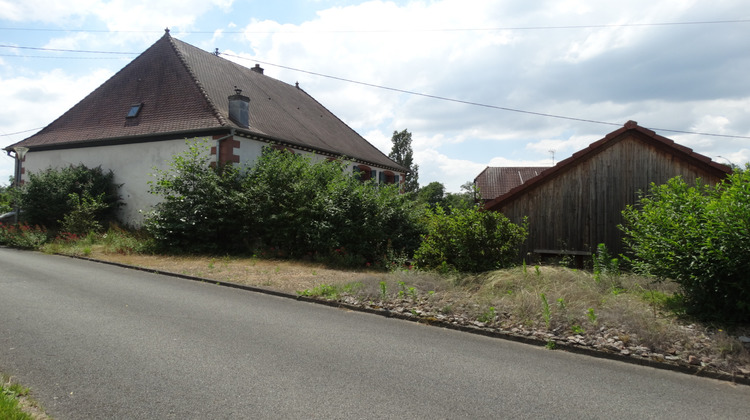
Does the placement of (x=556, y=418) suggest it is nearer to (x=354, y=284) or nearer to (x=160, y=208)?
(x=354, y=284)

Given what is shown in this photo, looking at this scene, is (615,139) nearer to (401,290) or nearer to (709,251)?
(709,251)

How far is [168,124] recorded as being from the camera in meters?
17.3

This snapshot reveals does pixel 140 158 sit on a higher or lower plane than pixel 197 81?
lower

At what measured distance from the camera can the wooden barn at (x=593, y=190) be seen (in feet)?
33.8

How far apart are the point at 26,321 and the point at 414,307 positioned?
209 inches

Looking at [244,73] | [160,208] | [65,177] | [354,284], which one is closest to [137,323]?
[354,284]

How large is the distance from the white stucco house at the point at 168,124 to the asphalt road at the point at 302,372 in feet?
33.4

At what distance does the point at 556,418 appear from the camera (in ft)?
11.5

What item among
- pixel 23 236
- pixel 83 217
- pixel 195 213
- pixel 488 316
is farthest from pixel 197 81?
pixel 488 316

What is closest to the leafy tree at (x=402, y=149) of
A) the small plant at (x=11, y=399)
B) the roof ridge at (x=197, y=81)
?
the roof ridge at (x=197, y=81)

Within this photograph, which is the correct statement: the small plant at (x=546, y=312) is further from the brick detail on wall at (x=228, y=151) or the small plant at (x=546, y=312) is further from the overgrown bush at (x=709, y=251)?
the brick detail on wall at (x=228, y=151)

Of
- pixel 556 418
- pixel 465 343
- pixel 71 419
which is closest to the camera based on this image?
pixel 71 419

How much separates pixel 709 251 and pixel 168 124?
17350mm

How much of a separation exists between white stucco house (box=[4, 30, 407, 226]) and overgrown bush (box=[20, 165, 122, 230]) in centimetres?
56
